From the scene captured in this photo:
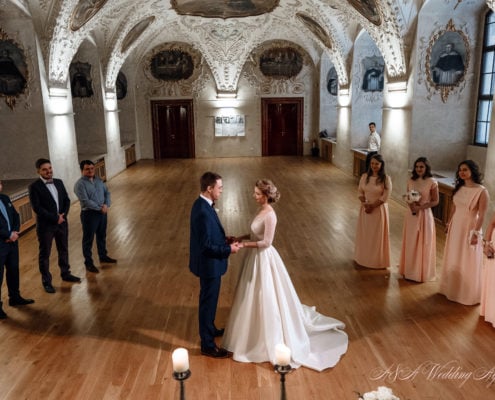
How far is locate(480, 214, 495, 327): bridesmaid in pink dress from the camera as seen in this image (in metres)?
4.84

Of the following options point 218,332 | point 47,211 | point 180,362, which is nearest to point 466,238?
point 218,332

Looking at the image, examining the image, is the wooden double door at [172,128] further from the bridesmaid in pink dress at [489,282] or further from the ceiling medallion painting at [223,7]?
the bridesmaid in pink dress at [489,282]

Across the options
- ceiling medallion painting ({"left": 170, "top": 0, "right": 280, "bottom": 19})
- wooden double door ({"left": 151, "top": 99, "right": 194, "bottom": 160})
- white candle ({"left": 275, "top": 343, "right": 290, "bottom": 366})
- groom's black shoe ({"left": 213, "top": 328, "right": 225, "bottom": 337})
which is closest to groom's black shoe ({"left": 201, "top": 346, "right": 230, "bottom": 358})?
groom's black shoe ({"left": 213, "top": 328, "right": 225, "bottom": 337})

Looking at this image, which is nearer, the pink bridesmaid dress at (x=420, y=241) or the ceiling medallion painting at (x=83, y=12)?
the pink bridesmaid dress at (x=420, y=241)

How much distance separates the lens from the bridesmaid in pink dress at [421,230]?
598cm

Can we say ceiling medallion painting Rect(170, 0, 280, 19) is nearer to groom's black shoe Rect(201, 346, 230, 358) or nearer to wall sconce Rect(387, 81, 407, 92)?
wall sconce Rect(387, 81, 407, 92)

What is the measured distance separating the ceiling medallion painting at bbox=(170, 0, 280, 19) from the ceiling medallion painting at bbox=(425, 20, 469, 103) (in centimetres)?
683

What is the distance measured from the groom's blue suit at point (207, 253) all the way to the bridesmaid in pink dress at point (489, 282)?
303 cm

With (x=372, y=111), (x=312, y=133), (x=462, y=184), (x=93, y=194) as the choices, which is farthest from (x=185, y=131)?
(x=462, y=184)

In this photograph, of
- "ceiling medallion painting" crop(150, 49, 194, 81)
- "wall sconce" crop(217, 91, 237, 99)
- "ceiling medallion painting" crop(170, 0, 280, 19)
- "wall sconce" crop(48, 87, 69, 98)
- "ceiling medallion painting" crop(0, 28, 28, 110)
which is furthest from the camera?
"wall sconce" crop(217, 91, 237, 99)

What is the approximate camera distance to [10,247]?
17.4ft

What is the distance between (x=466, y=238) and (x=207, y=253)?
11.3 feet

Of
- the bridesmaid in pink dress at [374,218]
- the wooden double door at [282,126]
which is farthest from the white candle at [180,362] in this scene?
the wooden double door at [282,126]

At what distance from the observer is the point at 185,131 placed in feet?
70.3
